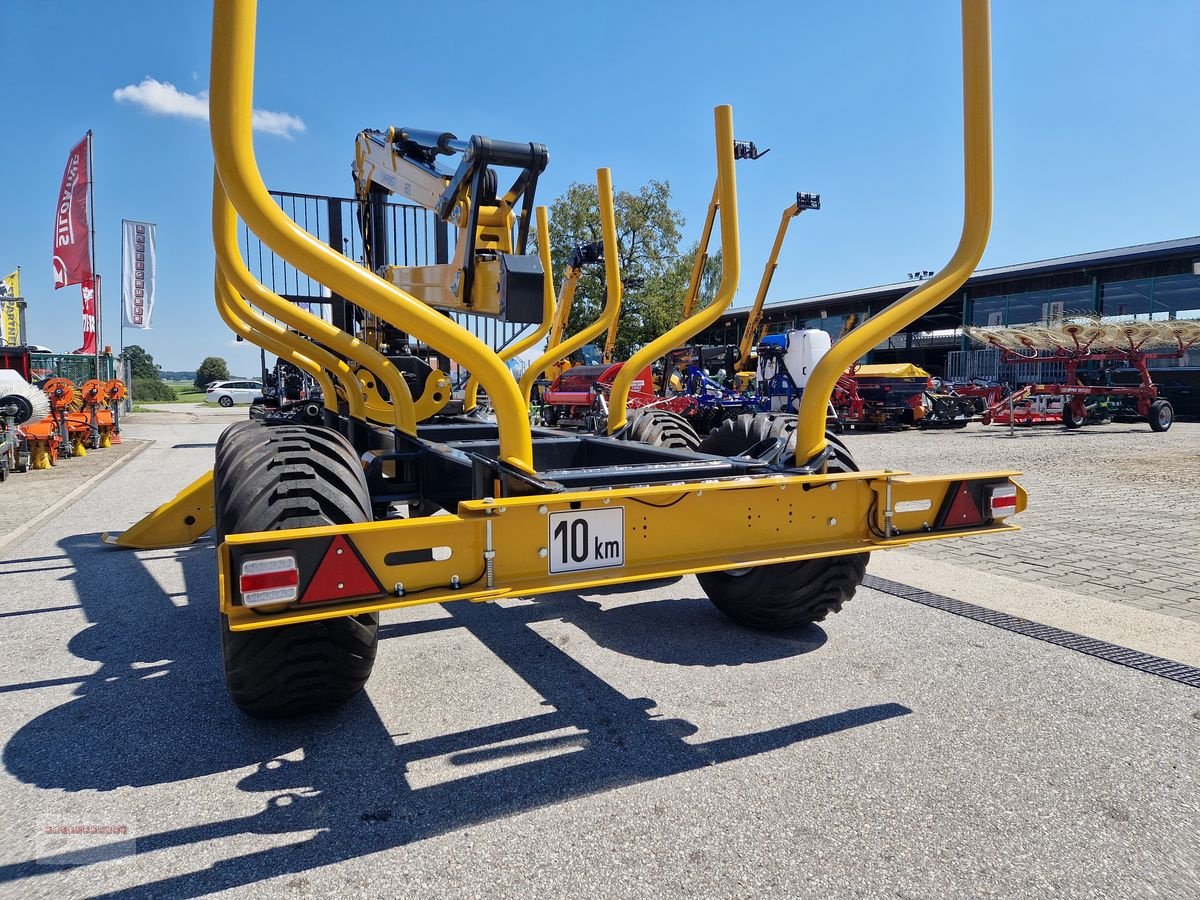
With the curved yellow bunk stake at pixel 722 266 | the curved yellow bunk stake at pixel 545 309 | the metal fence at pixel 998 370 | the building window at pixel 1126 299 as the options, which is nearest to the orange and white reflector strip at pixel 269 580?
the curved yellow bunk stake at pixel 722 266

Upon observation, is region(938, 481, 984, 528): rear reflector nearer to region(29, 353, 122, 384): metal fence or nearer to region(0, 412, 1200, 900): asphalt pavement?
region(0, 412, 1200, 900): asphalt pavement

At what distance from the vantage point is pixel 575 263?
12.3 m

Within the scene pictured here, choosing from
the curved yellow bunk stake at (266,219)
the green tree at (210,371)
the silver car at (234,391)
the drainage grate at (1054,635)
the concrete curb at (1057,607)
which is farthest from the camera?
the green tree at (210,371)

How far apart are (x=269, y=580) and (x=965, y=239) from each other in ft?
10.2

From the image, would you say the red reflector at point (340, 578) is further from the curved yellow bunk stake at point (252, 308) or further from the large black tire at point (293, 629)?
the curved yellow bunk stake at point (252, 308)

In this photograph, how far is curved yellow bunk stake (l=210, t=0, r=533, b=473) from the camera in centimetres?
225

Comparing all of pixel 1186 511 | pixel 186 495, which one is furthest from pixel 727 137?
pixel 1186 511

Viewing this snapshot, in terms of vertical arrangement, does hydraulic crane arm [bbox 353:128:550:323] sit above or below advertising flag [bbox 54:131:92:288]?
below

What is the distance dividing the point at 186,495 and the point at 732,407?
42.5ft

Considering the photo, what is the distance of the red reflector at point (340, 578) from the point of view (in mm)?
2322

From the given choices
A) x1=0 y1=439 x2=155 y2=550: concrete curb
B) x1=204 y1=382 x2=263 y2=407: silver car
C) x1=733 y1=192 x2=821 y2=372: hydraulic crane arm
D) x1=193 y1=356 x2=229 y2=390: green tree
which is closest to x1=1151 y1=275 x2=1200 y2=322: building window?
x1=733 y1=192 x2=821 y2=372: hydraulic crane arm

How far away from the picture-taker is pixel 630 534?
2.79m

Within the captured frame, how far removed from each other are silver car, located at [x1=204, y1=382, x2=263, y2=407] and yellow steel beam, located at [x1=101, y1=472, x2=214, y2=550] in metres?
38.0

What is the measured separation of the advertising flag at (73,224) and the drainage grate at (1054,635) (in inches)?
763
